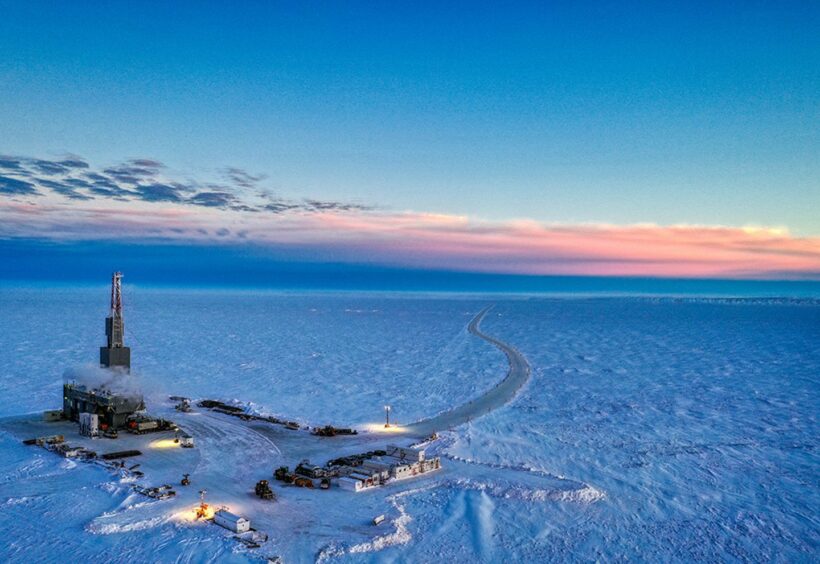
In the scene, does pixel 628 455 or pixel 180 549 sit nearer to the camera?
pixel 180 549

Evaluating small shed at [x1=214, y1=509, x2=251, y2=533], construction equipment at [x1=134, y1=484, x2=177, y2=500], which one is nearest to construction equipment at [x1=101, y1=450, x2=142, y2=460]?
construction equipment at [x1=134, y1=484, x2=177, y2=500]

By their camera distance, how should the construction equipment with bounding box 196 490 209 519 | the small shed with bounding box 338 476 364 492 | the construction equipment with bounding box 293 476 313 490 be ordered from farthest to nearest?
the construction equipment with bounding box 293 476 313 490
the small shed with bounding box 338 476 364 492
the construction equipment with bounding box 196 490 209 519

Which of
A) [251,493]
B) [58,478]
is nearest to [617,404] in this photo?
[251,493]

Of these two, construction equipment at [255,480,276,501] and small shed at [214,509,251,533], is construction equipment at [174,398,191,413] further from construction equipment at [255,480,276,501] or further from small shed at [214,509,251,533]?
small shed at [214,509,251,533]

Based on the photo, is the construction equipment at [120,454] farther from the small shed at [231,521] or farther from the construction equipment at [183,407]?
the small shed at [231,521]

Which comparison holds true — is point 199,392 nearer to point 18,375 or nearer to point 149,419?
point 149,419

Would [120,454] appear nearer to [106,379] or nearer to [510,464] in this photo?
[106,379]
